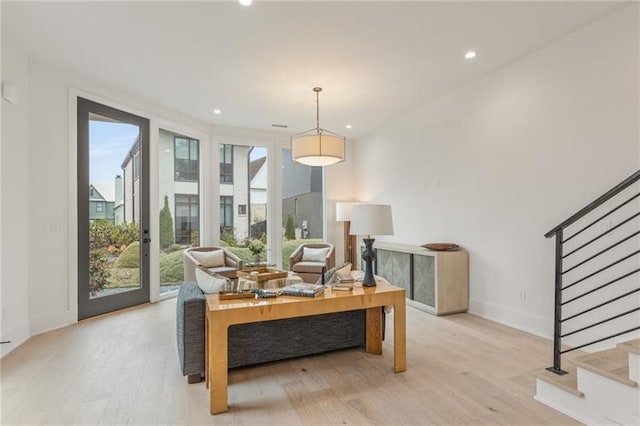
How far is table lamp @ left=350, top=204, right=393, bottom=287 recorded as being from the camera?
2.79 metres

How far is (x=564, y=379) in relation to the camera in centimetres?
221

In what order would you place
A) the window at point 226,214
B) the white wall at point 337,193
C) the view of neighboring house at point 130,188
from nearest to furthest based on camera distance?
the view of neighboring house at point 130,188 → the window at point 226,214 → the white wall at point 337,193

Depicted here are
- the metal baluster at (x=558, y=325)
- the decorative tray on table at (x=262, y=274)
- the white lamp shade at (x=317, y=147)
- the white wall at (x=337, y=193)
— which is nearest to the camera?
the metal baluster at (x=558, y=325)

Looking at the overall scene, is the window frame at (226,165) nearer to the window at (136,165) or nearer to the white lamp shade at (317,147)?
the window at (136,165)

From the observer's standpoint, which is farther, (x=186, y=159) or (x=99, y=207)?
(x=186, y=159)

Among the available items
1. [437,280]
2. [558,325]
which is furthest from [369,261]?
[437,280]

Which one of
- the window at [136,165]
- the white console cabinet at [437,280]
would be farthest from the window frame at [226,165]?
the white console cabinet at [437,280]

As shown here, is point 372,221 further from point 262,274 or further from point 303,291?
point 262,274

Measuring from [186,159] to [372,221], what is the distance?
412 centimetres

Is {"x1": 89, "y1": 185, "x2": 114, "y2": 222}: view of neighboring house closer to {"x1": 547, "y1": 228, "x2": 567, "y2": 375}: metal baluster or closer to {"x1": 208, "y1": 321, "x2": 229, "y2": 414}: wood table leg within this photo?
{"x1": 208, "y1": 321, "x2": 229, "y2": 414}: wood table leg

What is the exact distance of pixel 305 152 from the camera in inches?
158

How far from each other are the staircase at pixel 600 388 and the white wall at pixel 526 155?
1342 millimetres

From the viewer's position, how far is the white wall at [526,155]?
2.95m

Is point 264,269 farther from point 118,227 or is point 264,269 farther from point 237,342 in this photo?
point 118,227
